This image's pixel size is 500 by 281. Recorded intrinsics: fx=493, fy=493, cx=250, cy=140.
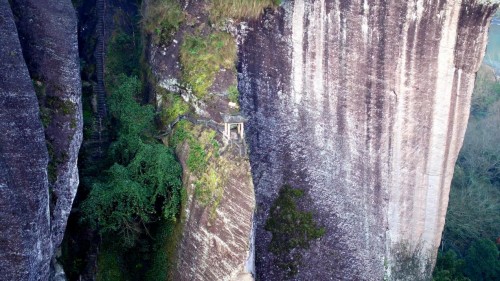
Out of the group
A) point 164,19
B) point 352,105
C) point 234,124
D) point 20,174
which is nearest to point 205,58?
point 164,19

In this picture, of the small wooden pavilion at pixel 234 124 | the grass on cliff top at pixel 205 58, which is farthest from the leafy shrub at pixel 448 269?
the grass on cliff top at pixel 205 58

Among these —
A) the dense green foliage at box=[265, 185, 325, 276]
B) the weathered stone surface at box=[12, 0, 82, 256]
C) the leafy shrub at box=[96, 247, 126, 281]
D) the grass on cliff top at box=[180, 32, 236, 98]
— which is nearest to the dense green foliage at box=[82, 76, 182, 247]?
the leafy shrub at box=[96, 247, 126, 281]

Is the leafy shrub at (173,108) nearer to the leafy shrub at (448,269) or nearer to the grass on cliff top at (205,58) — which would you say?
the grass on cliff top at (205,58)

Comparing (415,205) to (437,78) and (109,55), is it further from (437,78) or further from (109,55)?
(109,55)

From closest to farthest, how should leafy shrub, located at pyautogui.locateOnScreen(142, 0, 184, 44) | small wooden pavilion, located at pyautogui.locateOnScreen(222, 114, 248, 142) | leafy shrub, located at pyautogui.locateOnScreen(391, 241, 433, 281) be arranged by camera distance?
1. small wooden pavilion, located at pyautogui.locateOnScreen(222, 114, 248, 142)
2. leafy shrub, located at pyautogui.locateOnScreen(142, 0, 184, 44)
3. leafy shrub, located at pyautogui.locateOnScreen(391, 241, 433, 281)

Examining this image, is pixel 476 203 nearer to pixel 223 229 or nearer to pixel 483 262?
pixel 483 262

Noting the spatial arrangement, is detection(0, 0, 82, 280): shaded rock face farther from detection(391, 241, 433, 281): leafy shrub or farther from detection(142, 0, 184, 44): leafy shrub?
detection(391, 241, 433, 281): leafy shrub

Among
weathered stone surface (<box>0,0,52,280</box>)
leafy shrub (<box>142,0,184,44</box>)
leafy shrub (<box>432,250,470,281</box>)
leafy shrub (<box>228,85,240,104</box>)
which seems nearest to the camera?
weathered stone surface (<box>0,0,52,280</box>)
